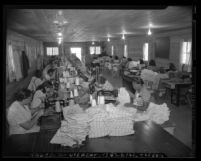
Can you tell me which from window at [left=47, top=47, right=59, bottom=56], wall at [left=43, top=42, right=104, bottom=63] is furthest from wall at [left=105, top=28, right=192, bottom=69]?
window at [left=47, top=47, right=59, bottom=56]

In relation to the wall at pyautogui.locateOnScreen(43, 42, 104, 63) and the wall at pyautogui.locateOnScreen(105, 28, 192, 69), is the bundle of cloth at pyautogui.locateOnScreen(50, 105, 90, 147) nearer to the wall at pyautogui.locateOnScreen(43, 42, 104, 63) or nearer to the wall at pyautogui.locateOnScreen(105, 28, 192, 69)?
the wall at pyautogui.locateOnScreen(105, 28, 192, 69)

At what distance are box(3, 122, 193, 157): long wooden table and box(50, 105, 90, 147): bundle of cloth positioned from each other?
0.22ft

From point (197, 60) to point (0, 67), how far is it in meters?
1.76

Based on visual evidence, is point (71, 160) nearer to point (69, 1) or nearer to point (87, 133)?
point (87, 133)

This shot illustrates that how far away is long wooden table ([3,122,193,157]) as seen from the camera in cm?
207

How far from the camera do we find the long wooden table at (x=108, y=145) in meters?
2.07

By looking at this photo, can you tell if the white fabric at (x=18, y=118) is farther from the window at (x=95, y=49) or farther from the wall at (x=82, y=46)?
the window at (x=95, y=49)

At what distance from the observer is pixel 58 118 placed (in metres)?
3.07

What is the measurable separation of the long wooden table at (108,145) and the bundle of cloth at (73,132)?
66 millimetres

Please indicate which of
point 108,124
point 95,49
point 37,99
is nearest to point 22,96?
point 37,99

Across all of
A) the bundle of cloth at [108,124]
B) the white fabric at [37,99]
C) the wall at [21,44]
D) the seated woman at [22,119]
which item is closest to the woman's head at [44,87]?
the white fabric at [37,99]

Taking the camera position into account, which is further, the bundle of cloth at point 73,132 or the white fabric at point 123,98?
the white fabric at point 123,98

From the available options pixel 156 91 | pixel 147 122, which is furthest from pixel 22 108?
pixel 156 91

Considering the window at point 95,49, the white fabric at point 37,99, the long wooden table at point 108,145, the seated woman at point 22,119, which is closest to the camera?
the long wooden table at point 108,145
